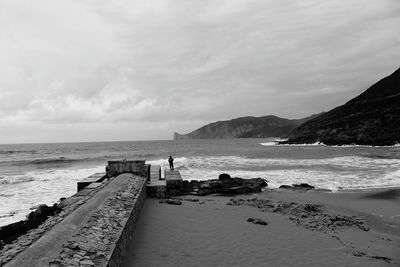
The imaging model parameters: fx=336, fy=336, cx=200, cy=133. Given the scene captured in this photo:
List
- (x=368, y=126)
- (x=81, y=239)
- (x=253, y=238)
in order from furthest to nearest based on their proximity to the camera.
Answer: (x=368, y=126) < (x=253, y=238) < (x=81, y=239)

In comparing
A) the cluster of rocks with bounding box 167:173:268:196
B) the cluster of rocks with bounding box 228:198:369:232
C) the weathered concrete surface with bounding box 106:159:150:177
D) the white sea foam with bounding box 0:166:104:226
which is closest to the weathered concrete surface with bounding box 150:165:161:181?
the weathered concrete surface with bounding box 106:159:150:177

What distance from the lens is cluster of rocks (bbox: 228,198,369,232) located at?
10.7m

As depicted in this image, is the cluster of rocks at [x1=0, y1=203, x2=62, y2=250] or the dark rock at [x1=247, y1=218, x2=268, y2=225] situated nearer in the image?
the cluster of rocks at [x1=0, y1=203, x2=62, y2=250]

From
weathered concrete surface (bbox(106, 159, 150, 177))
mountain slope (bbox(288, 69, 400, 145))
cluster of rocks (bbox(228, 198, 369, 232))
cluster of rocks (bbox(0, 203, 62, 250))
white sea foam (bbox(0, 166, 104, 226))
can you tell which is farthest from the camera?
mountain slope (bbox(288, 69, 400, 145))

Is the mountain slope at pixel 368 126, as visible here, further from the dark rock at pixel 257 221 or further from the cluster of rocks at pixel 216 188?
the dark rock at pixel 257 221

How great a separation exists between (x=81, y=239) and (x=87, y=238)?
13 cm

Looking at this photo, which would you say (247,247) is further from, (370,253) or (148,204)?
(148,204)

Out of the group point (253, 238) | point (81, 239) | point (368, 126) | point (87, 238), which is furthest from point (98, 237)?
point (368, 126)

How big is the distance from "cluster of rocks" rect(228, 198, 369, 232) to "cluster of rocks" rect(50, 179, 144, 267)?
5.62 meters

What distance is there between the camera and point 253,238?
362 inches

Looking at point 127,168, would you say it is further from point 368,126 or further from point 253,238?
point 368,126

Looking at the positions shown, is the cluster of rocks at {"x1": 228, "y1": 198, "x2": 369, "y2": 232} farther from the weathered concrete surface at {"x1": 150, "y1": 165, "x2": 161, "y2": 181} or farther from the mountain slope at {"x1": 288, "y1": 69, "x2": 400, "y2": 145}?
the mountain slope at {"x1": 288, "y1": 69, "x2": 400, "y2": 145}

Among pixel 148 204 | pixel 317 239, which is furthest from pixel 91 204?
pixel 317 239

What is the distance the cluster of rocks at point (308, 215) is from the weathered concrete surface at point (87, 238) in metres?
5.62
